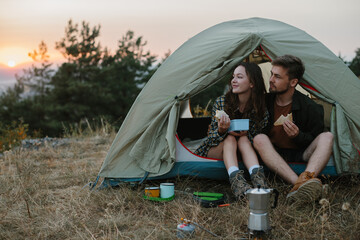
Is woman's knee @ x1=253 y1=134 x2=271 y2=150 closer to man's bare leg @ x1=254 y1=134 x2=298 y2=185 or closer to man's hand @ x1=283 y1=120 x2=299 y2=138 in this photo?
man's bare leg @ x1=254 y1=134 x2=298 y2=185

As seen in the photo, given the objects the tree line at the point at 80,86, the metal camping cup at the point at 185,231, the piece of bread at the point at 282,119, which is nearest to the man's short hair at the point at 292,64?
the piece of bread at the point at 282,119

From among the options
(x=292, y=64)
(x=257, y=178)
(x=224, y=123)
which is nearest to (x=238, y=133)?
(x=224, y=123)

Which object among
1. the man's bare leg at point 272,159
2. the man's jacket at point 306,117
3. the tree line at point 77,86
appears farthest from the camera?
the tree line at point 77,86

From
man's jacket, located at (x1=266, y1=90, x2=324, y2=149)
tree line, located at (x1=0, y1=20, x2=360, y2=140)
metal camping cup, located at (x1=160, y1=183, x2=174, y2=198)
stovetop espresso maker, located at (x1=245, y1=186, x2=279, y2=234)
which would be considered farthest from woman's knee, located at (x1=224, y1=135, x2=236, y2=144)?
tree line, located at (x1=0, y1=20, x2=360, y2=140)

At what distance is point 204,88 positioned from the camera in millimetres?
3203

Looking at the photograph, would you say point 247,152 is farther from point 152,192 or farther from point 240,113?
point 152,192

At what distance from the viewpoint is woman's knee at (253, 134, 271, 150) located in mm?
2939

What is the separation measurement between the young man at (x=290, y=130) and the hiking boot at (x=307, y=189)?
16 cm

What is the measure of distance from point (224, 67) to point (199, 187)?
1077 mm

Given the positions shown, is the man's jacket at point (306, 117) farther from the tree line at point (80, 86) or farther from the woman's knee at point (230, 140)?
the tree line at point (80, 86)

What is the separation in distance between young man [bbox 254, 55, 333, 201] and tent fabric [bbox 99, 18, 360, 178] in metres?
0.16

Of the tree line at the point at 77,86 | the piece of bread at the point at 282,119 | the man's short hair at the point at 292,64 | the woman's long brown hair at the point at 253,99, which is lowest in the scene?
the tree line at the point at 77,86

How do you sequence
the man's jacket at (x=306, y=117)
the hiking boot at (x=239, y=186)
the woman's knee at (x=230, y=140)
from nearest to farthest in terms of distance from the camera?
1. the hiking boot at (x=239, y=186)
2. the woman's knee at (x=230, y=140)
3. the man's jacket at (x=306, y=117)

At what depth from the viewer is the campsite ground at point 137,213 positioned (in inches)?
89.7
